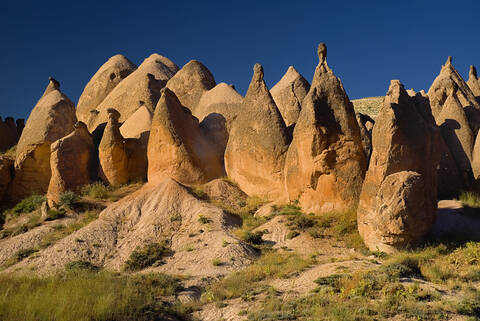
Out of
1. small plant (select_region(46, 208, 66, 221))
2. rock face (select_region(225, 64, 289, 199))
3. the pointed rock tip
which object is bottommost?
small plant (select_region(46, 208, 66, 221))

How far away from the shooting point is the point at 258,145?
64.7 feet

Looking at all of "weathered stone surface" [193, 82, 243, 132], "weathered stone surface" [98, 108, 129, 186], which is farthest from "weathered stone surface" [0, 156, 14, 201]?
"weathered stone surface" [193, 82, 243, 132]

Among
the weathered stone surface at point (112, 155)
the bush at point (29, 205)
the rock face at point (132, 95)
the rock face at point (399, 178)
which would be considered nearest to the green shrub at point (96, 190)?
the weathered stone surface at point (112, 155)

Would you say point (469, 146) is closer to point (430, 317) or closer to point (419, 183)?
point (419, 183)

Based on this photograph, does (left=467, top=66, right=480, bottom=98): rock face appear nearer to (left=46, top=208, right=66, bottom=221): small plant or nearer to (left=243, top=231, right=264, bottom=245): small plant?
(left=243, top=231, right=264, bottom=245): small plant

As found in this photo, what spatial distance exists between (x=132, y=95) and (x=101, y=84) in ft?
18.7

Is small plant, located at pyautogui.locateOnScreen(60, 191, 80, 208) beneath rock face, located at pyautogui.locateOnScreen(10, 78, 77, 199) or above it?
beneath

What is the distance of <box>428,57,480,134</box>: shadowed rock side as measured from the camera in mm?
21797

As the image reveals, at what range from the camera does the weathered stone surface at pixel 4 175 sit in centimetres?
2270

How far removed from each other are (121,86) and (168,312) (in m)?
22.9

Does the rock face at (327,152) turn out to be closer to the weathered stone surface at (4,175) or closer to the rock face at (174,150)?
the rock face at (174,150)

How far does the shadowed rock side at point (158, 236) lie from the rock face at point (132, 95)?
887cm

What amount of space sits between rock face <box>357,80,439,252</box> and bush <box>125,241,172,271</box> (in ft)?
19.2

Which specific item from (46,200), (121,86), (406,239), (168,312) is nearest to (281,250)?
(406,239)
